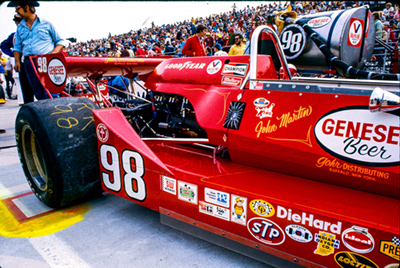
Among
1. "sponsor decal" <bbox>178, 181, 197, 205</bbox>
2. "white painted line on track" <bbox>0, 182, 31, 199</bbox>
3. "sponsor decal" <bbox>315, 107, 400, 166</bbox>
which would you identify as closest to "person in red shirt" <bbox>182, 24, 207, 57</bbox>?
"white painted line on track" <bbox>0, 182, 31, 199</bbox>

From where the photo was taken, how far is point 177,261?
193 centimetres

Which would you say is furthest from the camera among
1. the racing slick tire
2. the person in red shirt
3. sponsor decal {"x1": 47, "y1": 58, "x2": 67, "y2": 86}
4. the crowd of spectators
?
the crowd of spectators

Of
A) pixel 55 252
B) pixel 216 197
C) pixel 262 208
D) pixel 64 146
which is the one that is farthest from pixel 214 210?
pixel 64 146

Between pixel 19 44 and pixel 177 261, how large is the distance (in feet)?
11.3

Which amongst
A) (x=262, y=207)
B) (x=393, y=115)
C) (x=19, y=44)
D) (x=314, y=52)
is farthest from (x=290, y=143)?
(x=19, y=44)

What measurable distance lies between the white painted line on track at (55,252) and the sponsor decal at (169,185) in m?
0.69

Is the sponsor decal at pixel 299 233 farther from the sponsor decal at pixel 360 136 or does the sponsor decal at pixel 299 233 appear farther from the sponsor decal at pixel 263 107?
the sponsor decal at pixel 263 107

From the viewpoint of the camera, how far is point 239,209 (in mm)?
1720

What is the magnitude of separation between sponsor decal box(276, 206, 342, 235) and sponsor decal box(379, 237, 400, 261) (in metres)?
0.18

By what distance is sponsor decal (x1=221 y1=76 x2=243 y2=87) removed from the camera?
2260 mm

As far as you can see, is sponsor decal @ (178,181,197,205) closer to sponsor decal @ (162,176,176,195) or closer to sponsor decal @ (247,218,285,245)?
sponsor decal @ (162,176,176,195)

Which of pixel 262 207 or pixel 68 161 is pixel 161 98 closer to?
pixel 68 161

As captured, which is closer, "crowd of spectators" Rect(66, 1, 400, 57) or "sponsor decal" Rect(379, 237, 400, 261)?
"sponsor decal" Rect(379, 237, 400, 261)

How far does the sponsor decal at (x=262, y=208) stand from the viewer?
160cm
